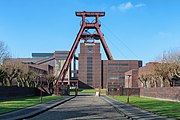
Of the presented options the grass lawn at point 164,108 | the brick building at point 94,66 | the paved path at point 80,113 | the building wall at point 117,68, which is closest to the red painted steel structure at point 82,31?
the building wall at point 117,68

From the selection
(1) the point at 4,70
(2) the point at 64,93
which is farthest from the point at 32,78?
(1) the point at 4,70

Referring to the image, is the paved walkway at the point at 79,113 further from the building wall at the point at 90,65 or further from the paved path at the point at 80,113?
the building wall at the point at 90,65

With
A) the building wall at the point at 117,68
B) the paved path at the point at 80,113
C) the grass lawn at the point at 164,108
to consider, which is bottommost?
the paved path at the point at 80,113

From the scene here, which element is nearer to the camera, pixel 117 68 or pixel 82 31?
pixel 82 31

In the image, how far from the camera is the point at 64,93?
84000 millimetres

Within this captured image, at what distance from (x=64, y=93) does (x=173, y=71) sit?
33602 mm

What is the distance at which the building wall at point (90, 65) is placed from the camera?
176 m

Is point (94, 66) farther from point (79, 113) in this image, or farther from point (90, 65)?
point (79, 113)

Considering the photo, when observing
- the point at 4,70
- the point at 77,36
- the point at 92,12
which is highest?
the point at 92,12

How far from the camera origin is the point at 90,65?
178 meters

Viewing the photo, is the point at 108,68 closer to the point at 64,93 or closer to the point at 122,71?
the point at 122,71

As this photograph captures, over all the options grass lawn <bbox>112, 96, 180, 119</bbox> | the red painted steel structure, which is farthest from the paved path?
the red painted steel structure

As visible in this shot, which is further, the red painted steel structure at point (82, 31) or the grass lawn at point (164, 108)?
the red painted steel structure at point (82, 31)

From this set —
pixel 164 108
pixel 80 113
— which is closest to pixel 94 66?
pixel 164 108
